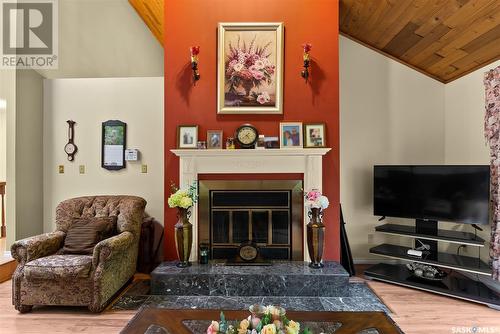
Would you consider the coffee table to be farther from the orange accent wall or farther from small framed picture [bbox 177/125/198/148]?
small framed picture [bbox 177/125/198/148]

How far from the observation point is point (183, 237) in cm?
306

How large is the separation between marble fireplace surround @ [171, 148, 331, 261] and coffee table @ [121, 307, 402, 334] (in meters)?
1.50

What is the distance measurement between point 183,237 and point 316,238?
1.46 m

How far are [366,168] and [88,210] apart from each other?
3.74m

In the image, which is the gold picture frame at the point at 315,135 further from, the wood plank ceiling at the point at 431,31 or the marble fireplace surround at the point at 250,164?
the wood plank ceiling at the point at 431,31

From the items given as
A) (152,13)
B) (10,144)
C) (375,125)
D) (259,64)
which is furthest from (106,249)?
(375,125)

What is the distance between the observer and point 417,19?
3084mm

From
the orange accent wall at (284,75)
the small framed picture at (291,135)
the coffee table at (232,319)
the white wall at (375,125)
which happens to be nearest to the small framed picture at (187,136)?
the orange accent wall at (284,75)

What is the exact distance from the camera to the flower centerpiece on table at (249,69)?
3367mm

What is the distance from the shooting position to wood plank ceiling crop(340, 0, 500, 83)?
2.74 metres

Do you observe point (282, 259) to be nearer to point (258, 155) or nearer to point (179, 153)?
point (258, 155)

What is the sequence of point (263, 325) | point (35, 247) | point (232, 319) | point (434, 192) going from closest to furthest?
point (263, 325)
point (232, 319)
point (35, 247)
point (434, 192)

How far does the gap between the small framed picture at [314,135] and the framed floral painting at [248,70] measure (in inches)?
15.5

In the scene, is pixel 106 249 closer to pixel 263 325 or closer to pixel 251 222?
pixel 251 222
